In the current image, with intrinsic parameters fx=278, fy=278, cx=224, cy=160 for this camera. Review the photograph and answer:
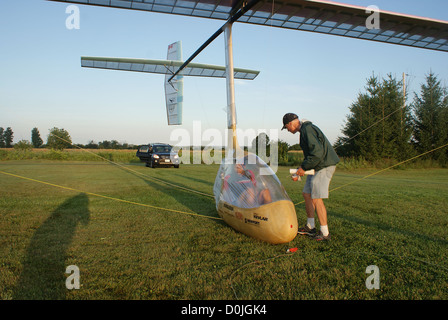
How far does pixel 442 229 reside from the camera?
5258 mm

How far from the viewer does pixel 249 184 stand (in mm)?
4746

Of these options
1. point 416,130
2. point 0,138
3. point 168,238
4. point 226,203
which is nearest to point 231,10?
point 226,203

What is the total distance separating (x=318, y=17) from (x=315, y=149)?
15.5 feet

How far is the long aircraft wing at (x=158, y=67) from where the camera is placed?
57.2 ft

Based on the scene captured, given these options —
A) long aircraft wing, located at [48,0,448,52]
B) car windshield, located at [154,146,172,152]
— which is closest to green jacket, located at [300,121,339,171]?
long aircraft wing, located at [48,0,448,52]

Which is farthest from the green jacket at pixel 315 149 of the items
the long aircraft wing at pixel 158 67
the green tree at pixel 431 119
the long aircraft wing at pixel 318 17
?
the green tree at pixel 431 119

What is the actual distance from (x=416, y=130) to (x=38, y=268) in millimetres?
31541

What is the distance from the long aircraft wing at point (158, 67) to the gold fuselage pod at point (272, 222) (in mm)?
16447

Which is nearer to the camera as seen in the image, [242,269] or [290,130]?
[242,269]

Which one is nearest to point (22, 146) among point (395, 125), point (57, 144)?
point (57, 144)

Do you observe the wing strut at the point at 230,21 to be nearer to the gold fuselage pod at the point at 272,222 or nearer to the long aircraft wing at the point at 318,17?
the long aircraft wing at the point at 318,17

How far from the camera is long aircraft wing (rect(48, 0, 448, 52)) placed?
7.03m

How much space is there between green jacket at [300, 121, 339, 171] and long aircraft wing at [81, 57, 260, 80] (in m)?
15.6
